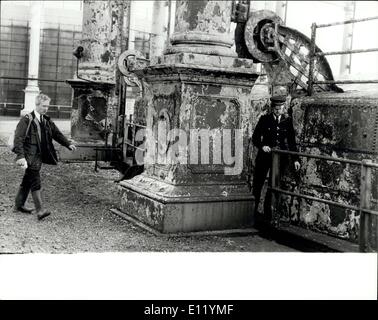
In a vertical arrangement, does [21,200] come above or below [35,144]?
below

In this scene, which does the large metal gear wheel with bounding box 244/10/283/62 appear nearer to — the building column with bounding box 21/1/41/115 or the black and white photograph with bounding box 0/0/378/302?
the black and white photograph with bounding box 0/0/378/302

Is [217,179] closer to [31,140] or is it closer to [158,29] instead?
[31,140]

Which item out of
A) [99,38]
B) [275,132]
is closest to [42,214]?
[275,132]

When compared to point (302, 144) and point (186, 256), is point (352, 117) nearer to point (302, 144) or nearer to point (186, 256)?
point (302, 144)

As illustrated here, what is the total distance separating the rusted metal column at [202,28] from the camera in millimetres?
5520

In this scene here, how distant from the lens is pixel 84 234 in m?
5.33

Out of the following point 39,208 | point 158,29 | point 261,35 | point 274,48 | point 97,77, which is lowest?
point 39,208

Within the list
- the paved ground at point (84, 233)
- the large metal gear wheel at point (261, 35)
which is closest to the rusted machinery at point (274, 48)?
the large metal gear wheel at point (261, 35)

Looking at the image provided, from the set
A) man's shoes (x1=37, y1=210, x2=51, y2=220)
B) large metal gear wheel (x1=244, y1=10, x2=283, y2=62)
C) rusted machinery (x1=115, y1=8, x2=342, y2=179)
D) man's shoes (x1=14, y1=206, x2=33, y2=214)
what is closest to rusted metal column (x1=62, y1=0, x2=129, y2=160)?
rusted machinery (x1=115, y1=8, x2=342, y2=179)

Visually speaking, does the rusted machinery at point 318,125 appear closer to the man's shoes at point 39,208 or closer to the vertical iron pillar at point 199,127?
the vertical iron pillar at point 199,127

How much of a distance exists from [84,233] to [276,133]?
2682 millimetres

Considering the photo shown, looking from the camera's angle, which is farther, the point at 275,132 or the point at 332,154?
the point at 275,132

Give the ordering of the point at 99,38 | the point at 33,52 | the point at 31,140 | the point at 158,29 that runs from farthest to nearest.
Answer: the point at 158,29 < the point at 33,52 < the point at 99,38 < the point at 31,140

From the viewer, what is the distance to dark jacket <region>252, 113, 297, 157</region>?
250 inches
